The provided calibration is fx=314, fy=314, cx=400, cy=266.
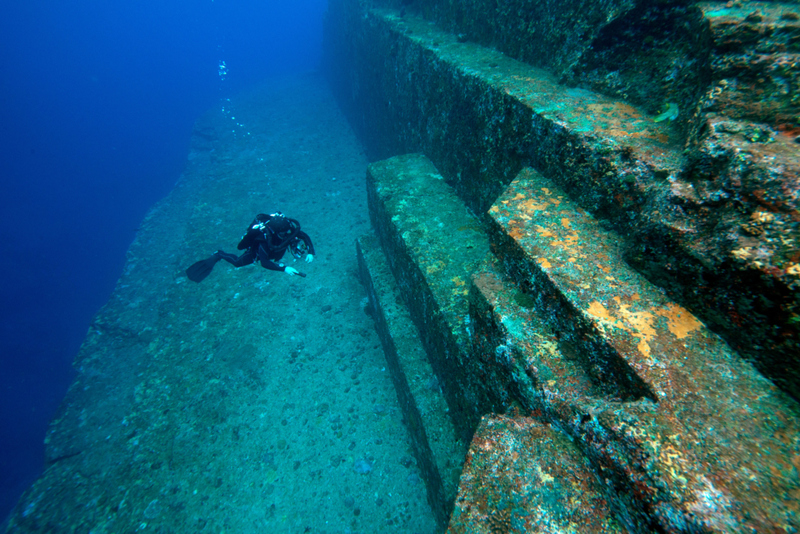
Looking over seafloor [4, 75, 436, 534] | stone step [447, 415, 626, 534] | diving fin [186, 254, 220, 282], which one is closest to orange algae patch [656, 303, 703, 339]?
stone step [447, 415, 626, 534]

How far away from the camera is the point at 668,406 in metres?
1.19

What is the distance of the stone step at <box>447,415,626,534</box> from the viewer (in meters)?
1.21

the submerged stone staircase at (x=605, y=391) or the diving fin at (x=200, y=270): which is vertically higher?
the submerged stone staircase at (x=605, y=391)


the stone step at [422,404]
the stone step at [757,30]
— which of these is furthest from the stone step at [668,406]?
the stone step at [422,404]

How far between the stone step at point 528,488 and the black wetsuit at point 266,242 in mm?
4006

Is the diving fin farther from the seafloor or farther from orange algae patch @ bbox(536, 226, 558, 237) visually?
orange algae patch @ bbox(536, 226, 558, 237)

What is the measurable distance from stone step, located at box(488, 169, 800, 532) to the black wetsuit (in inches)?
152

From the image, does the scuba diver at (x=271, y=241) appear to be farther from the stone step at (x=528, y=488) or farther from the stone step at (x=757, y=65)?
the stone step at (x=757, y=65)

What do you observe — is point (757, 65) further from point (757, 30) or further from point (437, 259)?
point (437, 259)

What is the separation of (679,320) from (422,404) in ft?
6.94

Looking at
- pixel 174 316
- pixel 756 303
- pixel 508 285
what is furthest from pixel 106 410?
pixel 756 303

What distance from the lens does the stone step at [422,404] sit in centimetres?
254

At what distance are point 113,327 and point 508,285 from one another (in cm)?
832

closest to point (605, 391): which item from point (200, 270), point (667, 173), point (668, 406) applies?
point (668, 406)
